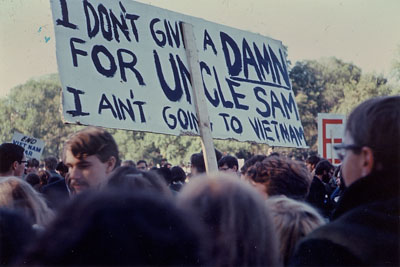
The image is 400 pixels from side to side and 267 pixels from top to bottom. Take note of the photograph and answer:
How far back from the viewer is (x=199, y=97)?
466 cm

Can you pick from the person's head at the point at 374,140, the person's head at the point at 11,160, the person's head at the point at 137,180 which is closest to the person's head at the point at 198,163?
the person's head at the point at 11,160

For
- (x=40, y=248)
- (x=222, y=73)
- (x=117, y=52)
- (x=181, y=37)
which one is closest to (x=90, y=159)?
(x=117, y=52)

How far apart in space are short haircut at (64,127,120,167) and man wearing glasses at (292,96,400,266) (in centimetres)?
174

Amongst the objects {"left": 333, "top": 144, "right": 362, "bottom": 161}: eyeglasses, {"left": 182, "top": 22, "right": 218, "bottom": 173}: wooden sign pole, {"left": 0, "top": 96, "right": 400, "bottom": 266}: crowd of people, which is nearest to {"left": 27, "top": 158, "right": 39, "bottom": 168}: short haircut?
{"left": 182, "top": 22, "right": 218, "bottom": 173}: wooden sign pole

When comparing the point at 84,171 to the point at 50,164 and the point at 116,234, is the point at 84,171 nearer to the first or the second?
the point at 116,234

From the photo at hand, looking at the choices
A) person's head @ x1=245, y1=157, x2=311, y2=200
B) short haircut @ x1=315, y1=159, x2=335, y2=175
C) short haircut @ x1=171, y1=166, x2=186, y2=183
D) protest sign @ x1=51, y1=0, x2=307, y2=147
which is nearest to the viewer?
person's head @ x1=245, y1=157, x2=311, y2=200

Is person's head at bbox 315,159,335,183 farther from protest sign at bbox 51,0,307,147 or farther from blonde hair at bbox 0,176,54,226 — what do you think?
blonde hair at bbox 0,176,54,226

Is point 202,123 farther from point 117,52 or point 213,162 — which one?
point 117,52

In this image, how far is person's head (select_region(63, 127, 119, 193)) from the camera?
11.0 feet

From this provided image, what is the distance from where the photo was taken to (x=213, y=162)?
4430mm

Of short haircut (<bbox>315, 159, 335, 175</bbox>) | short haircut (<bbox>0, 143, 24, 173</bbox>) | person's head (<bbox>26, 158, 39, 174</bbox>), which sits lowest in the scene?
short haircut (<bbox>315, 159, 335, 175</bbox>)

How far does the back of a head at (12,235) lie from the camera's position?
195 cm

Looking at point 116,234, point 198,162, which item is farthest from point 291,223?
point 198,162

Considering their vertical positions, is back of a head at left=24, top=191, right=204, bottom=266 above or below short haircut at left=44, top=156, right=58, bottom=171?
below
